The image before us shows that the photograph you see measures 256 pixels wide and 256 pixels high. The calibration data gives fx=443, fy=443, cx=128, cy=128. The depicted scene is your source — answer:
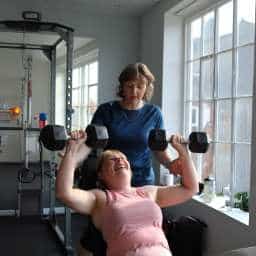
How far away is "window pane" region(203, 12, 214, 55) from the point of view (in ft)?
11.3

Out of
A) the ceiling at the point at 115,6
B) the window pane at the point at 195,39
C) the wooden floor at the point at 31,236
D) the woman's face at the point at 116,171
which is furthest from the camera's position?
the ceiling at the point at 115,6

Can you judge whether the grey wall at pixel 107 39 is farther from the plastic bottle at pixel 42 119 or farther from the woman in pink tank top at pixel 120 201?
the woman in pink tank top at pixel 120 201

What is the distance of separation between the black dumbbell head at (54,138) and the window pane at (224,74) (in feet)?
6.02

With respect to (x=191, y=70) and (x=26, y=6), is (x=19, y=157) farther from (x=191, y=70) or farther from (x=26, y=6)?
(x=191, y=70)

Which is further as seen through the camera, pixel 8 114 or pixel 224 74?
pixel 8 114

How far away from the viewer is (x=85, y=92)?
4766mm

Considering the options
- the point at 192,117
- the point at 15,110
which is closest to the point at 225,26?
the point at 192,117

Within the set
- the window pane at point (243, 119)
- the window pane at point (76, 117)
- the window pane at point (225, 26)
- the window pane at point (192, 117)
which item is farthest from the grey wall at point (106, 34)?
the window pane at point (243, 119)

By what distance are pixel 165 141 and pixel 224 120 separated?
1.62 meters

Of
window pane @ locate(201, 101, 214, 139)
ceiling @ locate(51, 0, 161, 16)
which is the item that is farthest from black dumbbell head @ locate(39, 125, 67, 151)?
ceiling @ locate(51, 0, 161, 16)

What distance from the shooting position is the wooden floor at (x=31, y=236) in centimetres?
351

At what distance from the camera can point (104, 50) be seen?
4.50 metres

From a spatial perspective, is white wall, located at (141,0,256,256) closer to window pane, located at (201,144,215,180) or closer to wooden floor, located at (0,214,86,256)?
A: window pane, located at (201,144,215,180)

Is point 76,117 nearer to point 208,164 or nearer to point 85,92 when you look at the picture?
point 85,92
